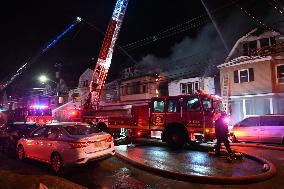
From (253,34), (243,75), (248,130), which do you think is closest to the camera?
(248,130)

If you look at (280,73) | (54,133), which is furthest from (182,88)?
(54,133)

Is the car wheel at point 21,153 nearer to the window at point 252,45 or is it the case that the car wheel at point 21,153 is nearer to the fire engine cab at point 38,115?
the fire engine cab at point 38,115

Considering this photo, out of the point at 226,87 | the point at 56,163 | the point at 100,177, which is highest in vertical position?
the point at 226,87

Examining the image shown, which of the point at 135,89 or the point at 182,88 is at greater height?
the point at 135,89

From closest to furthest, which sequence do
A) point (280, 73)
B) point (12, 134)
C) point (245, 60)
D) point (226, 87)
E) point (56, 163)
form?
point (56, 163)
point (12, 134)
point (280, 73)
point (245, 60)
point (226, 87)

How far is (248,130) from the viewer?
50.3ft

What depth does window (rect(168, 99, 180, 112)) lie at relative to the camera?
1358cm

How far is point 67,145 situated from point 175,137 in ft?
19.7

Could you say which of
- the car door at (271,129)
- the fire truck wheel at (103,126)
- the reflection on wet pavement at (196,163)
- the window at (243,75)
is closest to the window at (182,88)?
the window at (243,75)

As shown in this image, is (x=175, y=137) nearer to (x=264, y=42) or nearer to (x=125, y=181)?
(x=125, y=181)

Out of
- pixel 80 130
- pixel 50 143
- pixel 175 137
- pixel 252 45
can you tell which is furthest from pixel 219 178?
pixel 252 45

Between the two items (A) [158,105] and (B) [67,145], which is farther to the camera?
(A) [158,105]

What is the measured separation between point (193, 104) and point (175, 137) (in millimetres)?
1779

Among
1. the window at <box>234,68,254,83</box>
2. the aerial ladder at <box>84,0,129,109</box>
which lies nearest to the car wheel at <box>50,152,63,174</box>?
the aerial ladder at <box>84,0,129,109</box>
